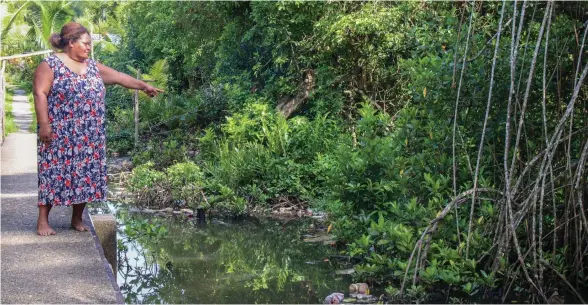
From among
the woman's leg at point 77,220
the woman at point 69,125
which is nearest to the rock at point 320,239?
the woman's leg at point 77,220

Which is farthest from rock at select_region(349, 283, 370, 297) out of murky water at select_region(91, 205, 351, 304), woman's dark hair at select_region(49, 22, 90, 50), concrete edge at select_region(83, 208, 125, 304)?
woman's dark hair at select_region(49, 22, 90, 50)

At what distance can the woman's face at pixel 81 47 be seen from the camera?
629cm

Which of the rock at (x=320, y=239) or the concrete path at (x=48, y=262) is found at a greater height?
the concrete path at (x=48, y=262)

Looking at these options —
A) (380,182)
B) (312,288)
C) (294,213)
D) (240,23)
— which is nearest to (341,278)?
(312,288)

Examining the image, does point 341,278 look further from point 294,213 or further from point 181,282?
point 294,213

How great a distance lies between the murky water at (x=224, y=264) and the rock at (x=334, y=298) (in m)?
0.08

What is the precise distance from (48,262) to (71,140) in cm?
A: 108

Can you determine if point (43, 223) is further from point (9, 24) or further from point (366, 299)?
point (9, 24)

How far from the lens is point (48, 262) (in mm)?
5680

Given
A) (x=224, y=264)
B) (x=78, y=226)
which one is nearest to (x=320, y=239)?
(x=224, y=264)

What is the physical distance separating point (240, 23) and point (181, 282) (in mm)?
8434

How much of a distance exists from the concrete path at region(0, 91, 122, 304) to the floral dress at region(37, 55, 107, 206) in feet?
1.24

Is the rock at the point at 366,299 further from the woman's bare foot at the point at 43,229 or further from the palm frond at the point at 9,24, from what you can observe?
the palm frond at the point at 9,24

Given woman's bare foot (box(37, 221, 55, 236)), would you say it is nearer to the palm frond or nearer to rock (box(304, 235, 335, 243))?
rock (box(304, 235, 335, 243))
